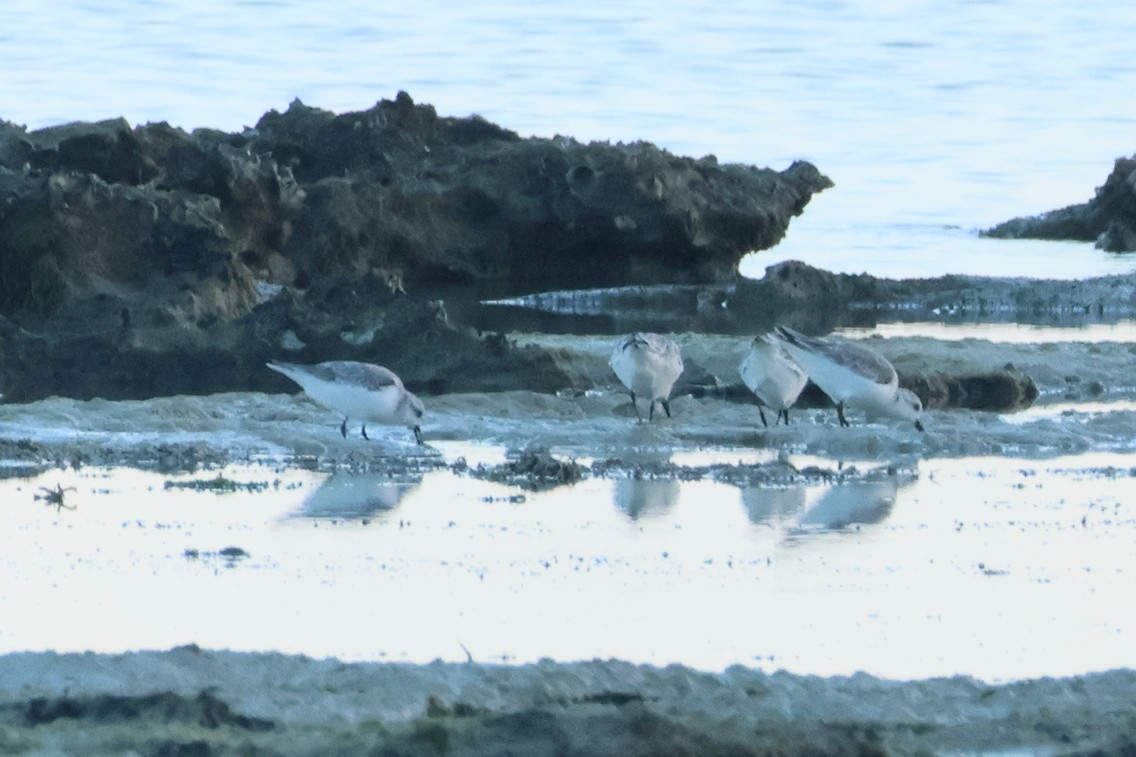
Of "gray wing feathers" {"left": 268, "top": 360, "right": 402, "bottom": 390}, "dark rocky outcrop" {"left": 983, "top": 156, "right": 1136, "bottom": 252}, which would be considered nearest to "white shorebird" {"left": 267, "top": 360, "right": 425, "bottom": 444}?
"gray wing feathers" {"left": 268, "top": 360, "right": 402, "bottom": 390}


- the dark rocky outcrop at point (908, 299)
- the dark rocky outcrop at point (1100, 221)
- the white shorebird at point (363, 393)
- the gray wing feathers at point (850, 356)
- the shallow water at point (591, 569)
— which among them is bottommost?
the shallow water at point (591, 569)

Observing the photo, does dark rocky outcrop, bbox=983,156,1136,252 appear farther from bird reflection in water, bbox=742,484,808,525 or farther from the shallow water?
bird reflection in water, bbox=742,484,808,525

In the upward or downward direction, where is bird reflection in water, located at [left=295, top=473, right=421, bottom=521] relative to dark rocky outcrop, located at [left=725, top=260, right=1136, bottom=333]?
downward

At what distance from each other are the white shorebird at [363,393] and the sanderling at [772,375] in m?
2.16

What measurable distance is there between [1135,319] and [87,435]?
12841mm

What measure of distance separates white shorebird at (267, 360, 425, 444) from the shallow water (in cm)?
108

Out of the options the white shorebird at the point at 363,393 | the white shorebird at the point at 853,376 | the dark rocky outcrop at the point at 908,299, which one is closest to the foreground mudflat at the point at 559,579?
the white shorebird at the point at 363,393

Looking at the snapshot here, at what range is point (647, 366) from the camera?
43.7ft

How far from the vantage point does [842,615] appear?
7.82 m

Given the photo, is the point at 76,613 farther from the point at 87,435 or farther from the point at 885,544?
the point at 87,435

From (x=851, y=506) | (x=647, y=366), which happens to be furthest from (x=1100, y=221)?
(x=851, y=506)

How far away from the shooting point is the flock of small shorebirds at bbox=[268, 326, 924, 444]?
12.5m

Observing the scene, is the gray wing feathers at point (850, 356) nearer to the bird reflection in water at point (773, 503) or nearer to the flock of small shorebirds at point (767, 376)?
the flock of small shorebirds at point (767, 376)

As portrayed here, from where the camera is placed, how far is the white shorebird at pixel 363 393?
40.1ft
